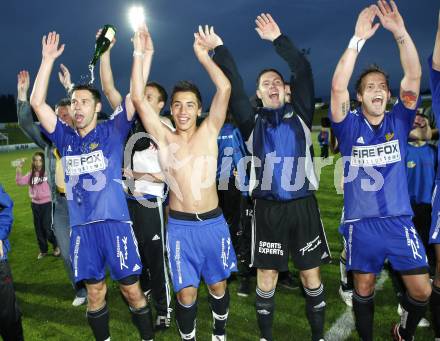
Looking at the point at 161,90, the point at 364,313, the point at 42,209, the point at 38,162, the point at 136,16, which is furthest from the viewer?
the point at 38,162

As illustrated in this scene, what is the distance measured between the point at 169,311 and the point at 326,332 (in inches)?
73.8

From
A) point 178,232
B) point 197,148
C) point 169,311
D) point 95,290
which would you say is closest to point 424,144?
point 197,148

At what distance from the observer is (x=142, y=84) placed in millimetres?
3949

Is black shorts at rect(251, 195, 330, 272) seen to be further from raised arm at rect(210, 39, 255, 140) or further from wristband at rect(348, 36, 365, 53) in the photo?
wristband at rect(348, 36, 365, 53)

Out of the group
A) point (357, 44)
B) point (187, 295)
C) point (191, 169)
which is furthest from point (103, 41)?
point (187, 295)

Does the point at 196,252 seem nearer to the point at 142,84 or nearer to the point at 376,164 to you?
the point at 142,84

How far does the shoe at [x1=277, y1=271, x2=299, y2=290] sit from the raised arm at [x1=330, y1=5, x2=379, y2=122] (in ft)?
9.64

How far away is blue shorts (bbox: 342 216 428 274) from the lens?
3572mm

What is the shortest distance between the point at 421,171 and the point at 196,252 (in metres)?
3.32

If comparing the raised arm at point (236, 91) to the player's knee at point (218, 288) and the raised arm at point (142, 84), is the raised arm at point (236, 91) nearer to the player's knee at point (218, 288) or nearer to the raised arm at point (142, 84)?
the raised arm at point (142, 84)

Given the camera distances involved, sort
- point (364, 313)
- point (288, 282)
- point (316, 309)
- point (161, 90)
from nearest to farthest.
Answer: point (364, 313) < point (316, 309) < point (161, 90) < point (288, 282)

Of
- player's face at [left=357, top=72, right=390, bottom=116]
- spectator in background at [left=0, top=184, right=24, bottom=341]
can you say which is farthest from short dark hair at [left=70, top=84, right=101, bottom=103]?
player's face at [left=357, top=72, right=390, bottom=116]

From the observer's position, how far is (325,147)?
21828 millimetres

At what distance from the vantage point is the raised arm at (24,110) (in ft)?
14.8
